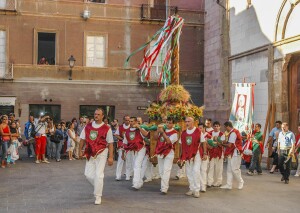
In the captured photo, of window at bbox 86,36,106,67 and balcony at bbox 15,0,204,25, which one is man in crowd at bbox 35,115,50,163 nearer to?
window at bbox 86,36,106,67

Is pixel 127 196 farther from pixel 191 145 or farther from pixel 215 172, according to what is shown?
pixel 215 172

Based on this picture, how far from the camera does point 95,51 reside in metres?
26.6

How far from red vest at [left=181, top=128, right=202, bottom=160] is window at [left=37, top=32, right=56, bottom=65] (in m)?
16.8

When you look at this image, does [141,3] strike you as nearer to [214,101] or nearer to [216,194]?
[214,101]

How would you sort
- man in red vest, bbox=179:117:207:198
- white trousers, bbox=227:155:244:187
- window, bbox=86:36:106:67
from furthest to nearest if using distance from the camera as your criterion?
window, bbox=86:36:106:67, white trousers, bbox=227:155:244:187, man in red vest, bbox=179:117:207:198

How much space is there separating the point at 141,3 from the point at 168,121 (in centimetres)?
1729

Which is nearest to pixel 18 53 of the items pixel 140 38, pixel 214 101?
pixel 140 38

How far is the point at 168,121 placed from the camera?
11188mm

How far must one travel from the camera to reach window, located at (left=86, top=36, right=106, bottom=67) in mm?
26469

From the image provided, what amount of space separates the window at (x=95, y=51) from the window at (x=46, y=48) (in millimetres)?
1940

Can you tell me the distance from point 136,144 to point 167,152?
1309 millimetres

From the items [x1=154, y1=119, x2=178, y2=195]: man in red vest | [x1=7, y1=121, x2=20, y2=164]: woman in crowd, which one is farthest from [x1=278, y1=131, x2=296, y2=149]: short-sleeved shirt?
[x1=7, y1=121, x2=20, y2=164]: woman in crowd

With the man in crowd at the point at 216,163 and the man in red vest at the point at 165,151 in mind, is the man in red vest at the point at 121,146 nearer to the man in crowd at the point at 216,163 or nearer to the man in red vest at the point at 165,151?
the man in red vest at the point at 165,151

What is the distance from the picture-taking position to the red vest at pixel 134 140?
11898 millimetres
